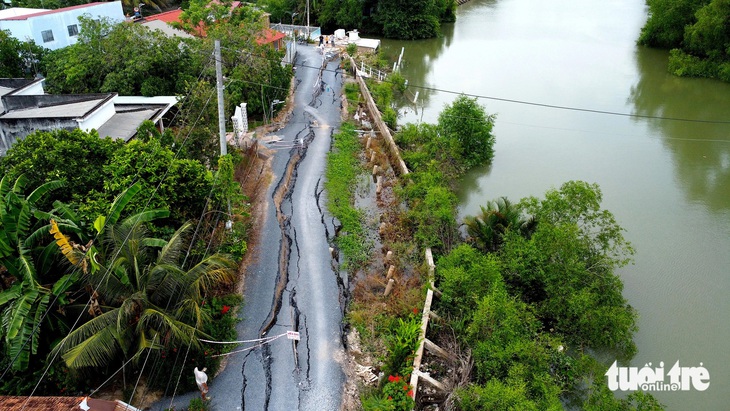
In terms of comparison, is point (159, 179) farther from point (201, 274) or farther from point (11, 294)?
point (11, 294)

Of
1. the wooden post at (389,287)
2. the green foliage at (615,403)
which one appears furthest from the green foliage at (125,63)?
the green foliage at (615,403)

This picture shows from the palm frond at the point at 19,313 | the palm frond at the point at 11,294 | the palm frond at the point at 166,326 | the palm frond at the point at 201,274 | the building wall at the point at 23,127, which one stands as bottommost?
the palm frond at the point at 166,326

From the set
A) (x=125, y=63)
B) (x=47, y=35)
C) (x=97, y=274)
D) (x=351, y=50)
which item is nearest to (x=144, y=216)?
(x=97, y=274)

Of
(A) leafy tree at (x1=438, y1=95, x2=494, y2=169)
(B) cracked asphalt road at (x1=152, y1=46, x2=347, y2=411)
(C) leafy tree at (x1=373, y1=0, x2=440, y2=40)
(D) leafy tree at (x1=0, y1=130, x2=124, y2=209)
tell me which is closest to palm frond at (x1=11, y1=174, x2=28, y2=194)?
(D) leafy tree at (x1=0, y1=130, x2=124, y2=209)

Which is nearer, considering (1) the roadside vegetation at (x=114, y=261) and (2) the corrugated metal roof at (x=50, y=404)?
(2) the corrugated metal roof at (x=50, y=404)

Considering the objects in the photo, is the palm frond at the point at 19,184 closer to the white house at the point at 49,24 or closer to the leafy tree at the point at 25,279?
the leafy tree at the point at 25,279

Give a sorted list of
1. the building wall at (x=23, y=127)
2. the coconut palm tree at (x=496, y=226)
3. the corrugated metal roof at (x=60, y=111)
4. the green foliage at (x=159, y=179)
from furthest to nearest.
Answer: the corrugated metal roof at (x=60, y=111) → the building wall at (x=23, y=127) → the coconut palm tree at (x=496, y=226) → the green foliage at (x=159, y=179)
